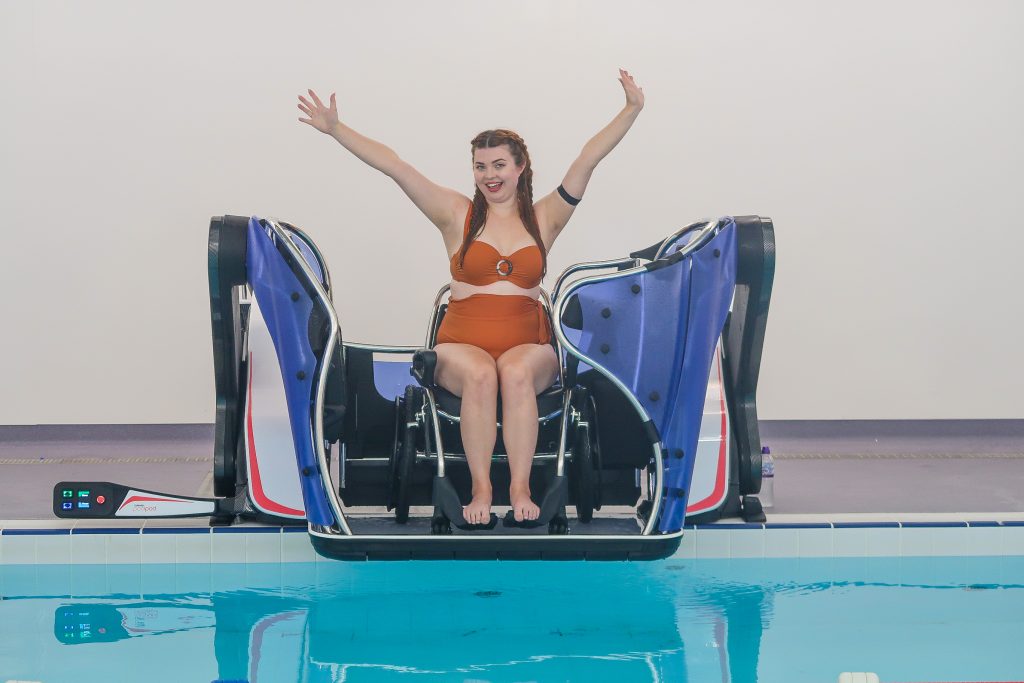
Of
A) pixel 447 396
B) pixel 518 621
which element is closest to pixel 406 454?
pixel 447 396

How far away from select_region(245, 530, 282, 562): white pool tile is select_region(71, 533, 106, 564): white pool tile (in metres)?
0.47

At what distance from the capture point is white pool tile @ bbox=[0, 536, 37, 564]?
3877mm

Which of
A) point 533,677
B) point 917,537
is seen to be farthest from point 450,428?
point 917,537

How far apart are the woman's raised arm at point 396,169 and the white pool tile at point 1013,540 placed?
2.11 m

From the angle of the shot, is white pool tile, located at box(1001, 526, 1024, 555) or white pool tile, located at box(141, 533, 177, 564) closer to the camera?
white pool tile, located at box(141, 533, 177, 564)

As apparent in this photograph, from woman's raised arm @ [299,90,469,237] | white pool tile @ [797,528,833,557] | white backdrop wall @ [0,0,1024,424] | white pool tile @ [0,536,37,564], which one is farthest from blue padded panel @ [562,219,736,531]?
white backdrop wall @ [0,0,1024,424]

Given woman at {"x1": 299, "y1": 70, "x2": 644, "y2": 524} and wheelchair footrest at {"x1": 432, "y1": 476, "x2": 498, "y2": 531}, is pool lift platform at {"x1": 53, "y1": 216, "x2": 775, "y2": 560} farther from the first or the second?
woman at {"x1": 299, "y1": 70, "x2": 644, "y2": 524}

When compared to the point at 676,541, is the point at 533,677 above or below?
below

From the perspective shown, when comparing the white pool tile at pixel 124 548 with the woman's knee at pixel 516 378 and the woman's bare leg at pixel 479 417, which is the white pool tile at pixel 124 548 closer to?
the woman's bare leg at pixel 479 417

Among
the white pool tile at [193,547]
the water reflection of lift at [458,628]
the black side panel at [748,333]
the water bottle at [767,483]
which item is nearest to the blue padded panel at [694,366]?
the black side panel at [748,333]

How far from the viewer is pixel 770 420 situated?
20.5 feet

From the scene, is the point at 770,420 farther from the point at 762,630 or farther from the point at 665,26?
the point at 762,630

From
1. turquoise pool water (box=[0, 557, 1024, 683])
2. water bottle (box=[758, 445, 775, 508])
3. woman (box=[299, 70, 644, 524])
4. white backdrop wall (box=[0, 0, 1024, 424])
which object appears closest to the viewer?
turquoise pool water (box=[0, 557, 1024, 683])

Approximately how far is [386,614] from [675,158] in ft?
11.1
